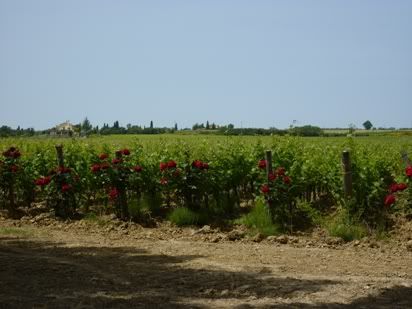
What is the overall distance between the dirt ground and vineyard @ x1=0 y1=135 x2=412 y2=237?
3.00ft

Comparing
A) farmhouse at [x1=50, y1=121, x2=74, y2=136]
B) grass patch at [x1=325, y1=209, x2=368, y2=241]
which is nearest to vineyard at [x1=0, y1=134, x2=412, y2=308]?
grass patch at [x1=325, y1=209, x2=368, y2=241]

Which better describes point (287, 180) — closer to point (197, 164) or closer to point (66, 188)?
point (197, 164)

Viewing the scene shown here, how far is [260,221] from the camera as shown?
1100cm

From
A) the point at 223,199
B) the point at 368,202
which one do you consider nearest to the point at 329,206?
the point at 368,202

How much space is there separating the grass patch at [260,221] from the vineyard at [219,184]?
0.05m

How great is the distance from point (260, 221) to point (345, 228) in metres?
1.67

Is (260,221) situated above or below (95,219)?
above

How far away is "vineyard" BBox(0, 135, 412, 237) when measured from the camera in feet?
36.2

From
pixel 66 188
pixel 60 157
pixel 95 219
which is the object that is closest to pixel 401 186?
pixel 95 219

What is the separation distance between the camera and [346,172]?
10891 millimetres

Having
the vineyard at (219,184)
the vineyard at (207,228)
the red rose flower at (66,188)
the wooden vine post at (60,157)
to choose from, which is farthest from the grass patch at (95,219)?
the wooden vine post at (60,157)

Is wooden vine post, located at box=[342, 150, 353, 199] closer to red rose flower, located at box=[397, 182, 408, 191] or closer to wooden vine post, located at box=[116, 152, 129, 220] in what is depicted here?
red rose flower, located at box=[397, 182, 408, 191]

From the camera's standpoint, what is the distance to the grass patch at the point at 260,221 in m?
10.7

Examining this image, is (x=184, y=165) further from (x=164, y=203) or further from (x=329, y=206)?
(x=329, y=206)
